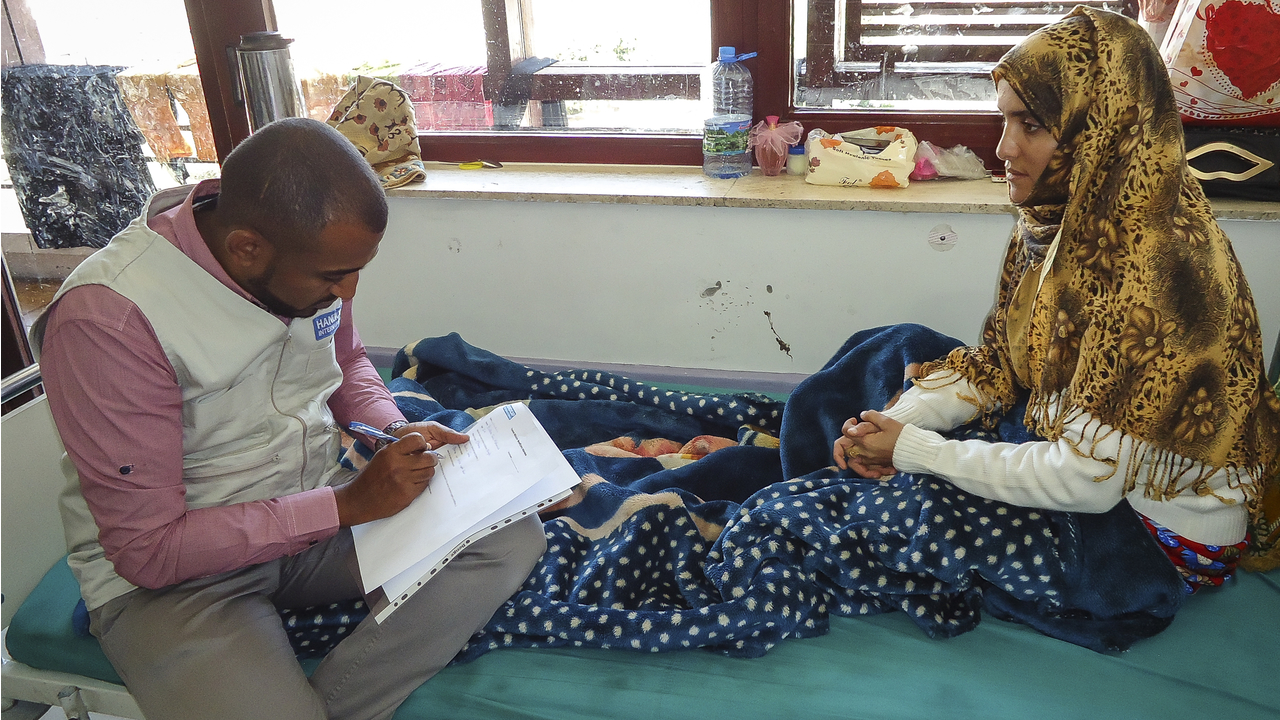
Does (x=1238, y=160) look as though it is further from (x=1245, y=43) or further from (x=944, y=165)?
(x=944, y=165)

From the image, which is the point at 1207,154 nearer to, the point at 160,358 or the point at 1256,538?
the point at 1256,538

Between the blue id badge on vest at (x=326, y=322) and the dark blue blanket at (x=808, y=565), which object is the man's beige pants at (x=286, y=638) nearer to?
the dark blue blanket at (x=808, y=565)

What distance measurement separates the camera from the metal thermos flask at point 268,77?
2164 millimetres

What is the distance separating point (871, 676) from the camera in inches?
45.7

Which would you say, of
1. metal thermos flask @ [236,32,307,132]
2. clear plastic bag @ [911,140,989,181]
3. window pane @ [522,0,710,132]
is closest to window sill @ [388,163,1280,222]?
clear plastic bag @ [911,140,989,181]

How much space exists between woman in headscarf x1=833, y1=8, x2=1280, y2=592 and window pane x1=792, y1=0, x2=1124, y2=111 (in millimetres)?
878

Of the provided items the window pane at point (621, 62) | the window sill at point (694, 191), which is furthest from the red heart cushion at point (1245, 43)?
the window pane at point (621, 62)

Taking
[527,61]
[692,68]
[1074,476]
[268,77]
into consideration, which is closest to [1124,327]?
[1074,476]

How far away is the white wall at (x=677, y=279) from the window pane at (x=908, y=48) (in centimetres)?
35

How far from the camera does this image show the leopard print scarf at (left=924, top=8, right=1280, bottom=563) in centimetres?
108

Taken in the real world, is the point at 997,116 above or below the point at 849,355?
above

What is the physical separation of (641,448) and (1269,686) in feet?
3.36

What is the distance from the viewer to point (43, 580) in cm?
140

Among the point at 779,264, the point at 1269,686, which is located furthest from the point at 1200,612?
the point at 779,264
